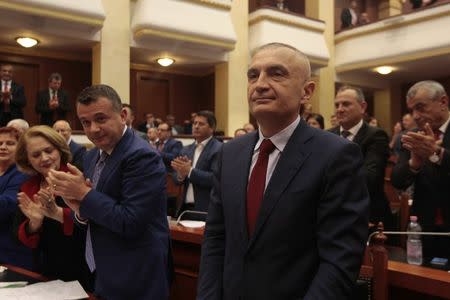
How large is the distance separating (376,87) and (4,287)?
8.08 meters

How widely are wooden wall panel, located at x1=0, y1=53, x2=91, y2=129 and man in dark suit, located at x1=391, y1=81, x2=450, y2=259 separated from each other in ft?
18.4

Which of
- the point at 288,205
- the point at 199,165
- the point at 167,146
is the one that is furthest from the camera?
the point at 167,146

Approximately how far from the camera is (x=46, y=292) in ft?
4.30

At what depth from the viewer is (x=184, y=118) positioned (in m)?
8.19

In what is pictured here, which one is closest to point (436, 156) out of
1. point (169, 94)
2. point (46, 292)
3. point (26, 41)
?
point (46, 292)

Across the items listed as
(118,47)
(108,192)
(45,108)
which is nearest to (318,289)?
(108,192)

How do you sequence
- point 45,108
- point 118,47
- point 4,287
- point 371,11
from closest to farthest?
point 4,287
point 45,108
point 118,47
point 371,11

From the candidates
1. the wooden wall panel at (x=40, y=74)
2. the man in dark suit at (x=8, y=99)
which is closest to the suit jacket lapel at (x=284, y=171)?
the man in dark suit at (x=8, y=99)

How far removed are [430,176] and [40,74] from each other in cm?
620

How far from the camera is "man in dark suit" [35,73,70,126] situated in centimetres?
499

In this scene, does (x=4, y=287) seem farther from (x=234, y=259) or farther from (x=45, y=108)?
(x=45, y=108)

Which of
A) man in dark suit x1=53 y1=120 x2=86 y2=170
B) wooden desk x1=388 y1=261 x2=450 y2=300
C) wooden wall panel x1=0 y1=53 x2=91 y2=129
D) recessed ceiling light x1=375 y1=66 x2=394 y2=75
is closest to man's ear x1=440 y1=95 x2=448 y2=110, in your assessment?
wooden desk x1=388 y1=261 x2=450 y2=300

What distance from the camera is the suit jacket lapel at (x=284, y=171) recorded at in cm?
98

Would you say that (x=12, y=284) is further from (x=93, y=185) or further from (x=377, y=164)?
(x=377, y=164)
